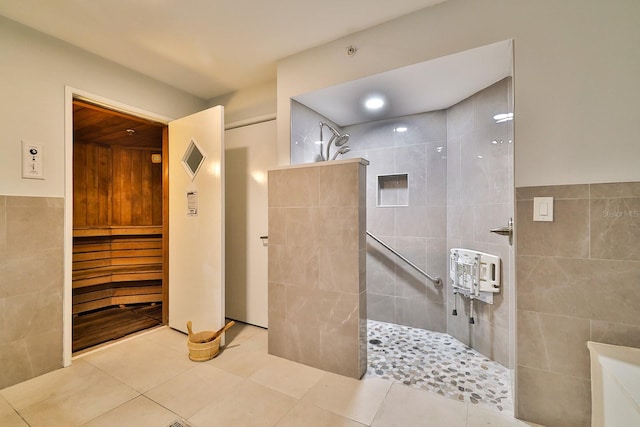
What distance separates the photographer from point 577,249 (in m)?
1.32

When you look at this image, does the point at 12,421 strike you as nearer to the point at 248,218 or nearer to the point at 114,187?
the point at 248,218

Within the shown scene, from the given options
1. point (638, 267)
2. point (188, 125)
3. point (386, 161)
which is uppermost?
point (188, 125)

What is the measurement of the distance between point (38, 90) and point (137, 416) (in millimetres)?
2198

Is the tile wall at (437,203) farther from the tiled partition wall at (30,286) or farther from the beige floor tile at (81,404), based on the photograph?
the beige floor tile at (81,404)

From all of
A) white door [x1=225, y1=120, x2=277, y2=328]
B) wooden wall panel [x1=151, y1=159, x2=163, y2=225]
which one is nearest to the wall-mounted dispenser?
white door [x1=225, y1=120, x2=277, y2=328]

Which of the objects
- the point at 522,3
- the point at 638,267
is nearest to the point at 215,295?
the point at 638,267

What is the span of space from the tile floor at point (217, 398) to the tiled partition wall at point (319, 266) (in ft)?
0.52

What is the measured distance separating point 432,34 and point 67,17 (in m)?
2.34

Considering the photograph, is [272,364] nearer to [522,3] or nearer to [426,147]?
[426,147]

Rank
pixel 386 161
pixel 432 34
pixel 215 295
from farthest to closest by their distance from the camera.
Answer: pixel 386 161
pixel 215 295
pixel 432 34

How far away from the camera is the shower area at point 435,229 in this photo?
1.91m

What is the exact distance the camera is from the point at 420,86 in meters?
2.07

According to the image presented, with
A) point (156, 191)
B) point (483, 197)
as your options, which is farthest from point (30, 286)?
point (483, 197)

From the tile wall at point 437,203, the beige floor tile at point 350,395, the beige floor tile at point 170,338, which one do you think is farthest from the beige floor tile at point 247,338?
the tile wall at point 437,203
